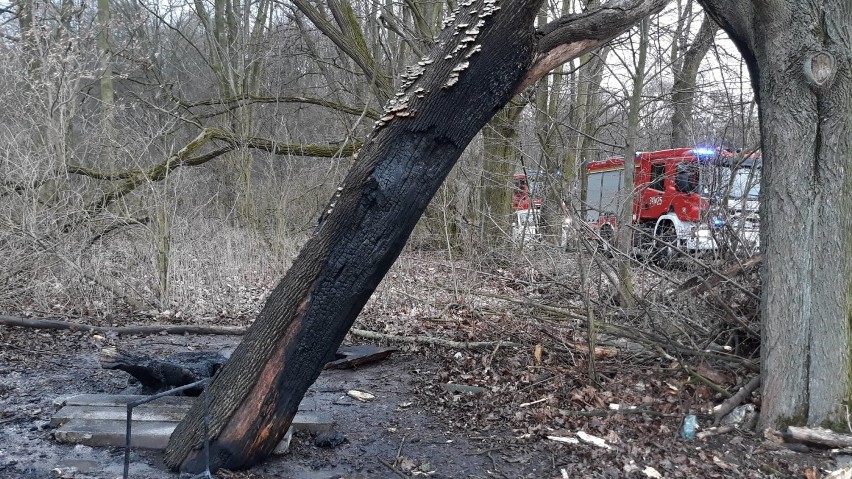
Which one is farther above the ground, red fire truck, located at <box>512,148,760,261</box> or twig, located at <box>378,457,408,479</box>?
red fire truck, located at <box>512,148,760,261</box>

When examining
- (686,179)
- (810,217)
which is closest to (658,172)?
(686,179)

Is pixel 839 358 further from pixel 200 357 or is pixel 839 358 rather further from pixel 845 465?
pixel 200 357

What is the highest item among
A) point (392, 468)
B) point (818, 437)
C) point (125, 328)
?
point (818, 437)

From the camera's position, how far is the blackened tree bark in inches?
145

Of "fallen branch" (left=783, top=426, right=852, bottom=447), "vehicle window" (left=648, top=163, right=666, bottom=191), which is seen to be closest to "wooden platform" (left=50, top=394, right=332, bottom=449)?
"fallen branch" (left=783, top=426, right=852, bottom=447)

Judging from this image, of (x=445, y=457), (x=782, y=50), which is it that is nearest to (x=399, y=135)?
(x=445, y=457)

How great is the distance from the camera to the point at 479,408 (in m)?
5.20

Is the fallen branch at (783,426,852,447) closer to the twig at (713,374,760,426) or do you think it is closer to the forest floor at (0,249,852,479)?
the forest floor at (0,249,852,479)

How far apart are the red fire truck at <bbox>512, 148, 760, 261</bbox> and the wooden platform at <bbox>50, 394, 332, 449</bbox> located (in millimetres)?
3237

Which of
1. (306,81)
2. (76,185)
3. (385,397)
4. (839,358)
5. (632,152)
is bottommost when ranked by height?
(385,397)

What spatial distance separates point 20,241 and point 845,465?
329 inches

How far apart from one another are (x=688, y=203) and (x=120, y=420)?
28.6ft

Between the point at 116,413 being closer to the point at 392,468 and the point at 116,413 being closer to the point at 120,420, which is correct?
the point at 120,420

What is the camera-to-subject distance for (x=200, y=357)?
550 centimetres
